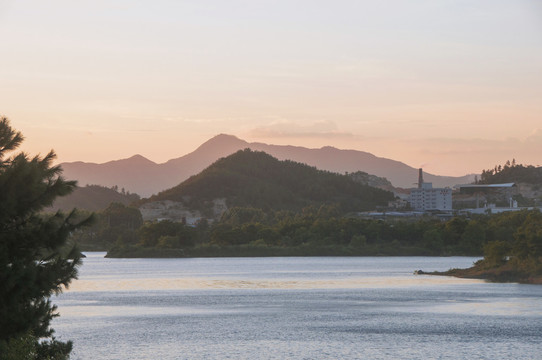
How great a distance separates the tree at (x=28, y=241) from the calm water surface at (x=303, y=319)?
65.7 ft

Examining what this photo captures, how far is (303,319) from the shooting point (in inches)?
2499

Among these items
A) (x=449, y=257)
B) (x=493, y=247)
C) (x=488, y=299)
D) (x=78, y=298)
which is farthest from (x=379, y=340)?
(x=449, y=257)

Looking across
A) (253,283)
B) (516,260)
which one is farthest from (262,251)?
(516,260)

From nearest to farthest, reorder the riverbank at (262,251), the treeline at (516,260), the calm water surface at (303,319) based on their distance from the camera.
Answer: the calm water surface at (303,319)
the treeline at (516,260)
the riverbank at (262,251)

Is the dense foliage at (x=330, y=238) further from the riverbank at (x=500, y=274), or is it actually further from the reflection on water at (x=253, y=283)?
the reflection on water at (x=253, y=283)

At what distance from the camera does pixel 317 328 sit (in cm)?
5794

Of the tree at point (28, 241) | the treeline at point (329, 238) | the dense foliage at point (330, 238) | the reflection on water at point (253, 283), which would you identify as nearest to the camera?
the tree at point (28, 241)

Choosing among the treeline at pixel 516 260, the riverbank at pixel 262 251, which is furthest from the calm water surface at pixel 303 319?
the riverbank at pixel 262 251

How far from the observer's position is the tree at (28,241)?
78.8 ft

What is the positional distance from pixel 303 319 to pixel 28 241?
3976 centimetres

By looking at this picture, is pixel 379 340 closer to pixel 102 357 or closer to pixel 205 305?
pixel 102 357

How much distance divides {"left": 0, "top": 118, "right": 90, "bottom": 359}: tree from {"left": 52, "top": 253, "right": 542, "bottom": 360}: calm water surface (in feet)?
65.7

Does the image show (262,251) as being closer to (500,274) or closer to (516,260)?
(500,274)

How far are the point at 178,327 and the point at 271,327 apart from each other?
6506mm
